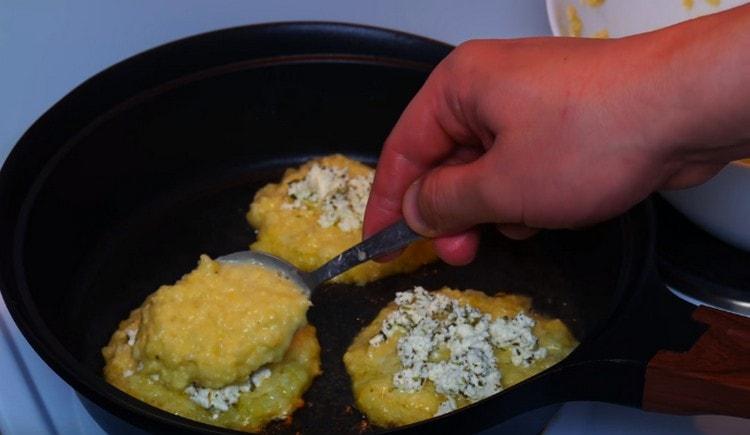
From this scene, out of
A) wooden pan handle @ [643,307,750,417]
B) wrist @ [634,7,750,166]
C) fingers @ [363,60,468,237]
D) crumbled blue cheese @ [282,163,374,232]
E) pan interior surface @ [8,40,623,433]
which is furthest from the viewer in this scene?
crumbled blue cheese @ [282,163,374,232]

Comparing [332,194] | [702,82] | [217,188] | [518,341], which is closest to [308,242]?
[332,194]

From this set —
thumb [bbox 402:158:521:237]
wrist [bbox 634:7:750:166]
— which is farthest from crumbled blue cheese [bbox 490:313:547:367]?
wrist [bbox 634:7:750:166]

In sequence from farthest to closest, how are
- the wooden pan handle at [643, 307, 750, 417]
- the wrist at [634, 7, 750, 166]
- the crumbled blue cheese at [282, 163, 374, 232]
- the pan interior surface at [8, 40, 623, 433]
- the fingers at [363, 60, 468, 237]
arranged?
1. the crumbled blue cheese at [282, 163, 374, 232]
2. the pan interior surface at [8, 40, 623, 433]
3. the fingers at [363, 60, 468, 237]
4. the wooden pan handle at [643, 307, 750, 417]
5. the wrist at [634, 7, 750, 166]

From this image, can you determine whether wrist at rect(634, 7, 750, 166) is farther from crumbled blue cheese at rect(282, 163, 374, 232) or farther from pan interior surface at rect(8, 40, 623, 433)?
crumbled blue cheese at rect(282, 163, 374, 232)

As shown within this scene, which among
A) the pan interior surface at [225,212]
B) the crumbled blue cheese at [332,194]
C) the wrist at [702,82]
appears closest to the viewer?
the wrist at [702,82]

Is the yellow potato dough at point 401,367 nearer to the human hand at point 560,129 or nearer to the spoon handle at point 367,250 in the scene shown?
the spoon handle at point 367,250

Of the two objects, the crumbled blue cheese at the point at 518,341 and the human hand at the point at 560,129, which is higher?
the human hand at the point at 560,129

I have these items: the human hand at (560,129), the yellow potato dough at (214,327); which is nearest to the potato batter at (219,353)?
the yellow potato dough at (214,327)

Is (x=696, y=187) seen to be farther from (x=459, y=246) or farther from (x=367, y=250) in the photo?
(x=367, y=250)
